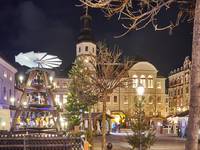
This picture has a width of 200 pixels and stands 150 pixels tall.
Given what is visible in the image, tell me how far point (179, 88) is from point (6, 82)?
2214 inches

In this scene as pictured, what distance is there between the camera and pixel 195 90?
22.6 feet

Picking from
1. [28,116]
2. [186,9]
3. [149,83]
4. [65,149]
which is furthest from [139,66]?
[186,9]

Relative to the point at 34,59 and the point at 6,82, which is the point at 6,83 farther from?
the point at 34,59

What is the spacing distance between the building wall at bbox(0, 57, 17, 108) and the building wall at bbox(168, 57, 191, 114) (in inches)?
1791

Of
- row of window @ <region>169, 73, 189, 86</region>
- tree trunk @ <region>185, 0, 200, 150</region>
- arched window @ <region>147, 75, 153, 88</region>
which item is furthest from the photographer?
arched window @ <region>147, 75, 153, 88</region>

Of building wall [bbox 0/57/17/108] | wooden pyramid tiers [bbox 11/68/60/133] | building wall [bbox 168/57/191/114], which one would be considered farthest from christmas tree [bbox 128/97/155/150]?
building wall [bbox 168/57/191/114]

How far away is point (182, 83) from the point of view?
10338cm

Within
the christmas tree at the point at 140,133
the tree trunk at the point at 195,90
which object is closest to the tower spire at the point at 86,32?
the christmas tree at the point at 140,133

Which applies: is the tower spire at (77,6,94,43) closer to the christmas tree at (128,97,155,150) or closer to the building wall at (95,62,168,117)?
the building wall at (95,62,168,117)

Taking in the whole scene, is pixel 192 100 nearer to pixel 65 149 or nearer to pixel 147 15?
pixel 147 15

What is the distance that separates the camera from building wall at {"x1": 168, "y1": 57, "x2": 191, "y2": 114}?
98.9m

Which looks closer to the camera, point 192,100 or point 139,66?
point 192,100

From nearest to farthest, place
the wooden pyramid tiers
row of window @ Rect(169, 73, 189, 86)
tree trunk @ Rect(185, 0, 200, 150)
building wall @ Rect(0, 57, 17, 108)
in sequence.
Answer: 1. tree trunk @ Rect(185, 0, 200, 150)
2. the wooden pyramid tiers
3. building wall @ Rect(0, 57, 17, 108)
4. row of window @ Rect(169, 73, 189, 86)

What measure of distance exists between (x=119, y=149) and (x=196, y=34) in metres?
23.5
